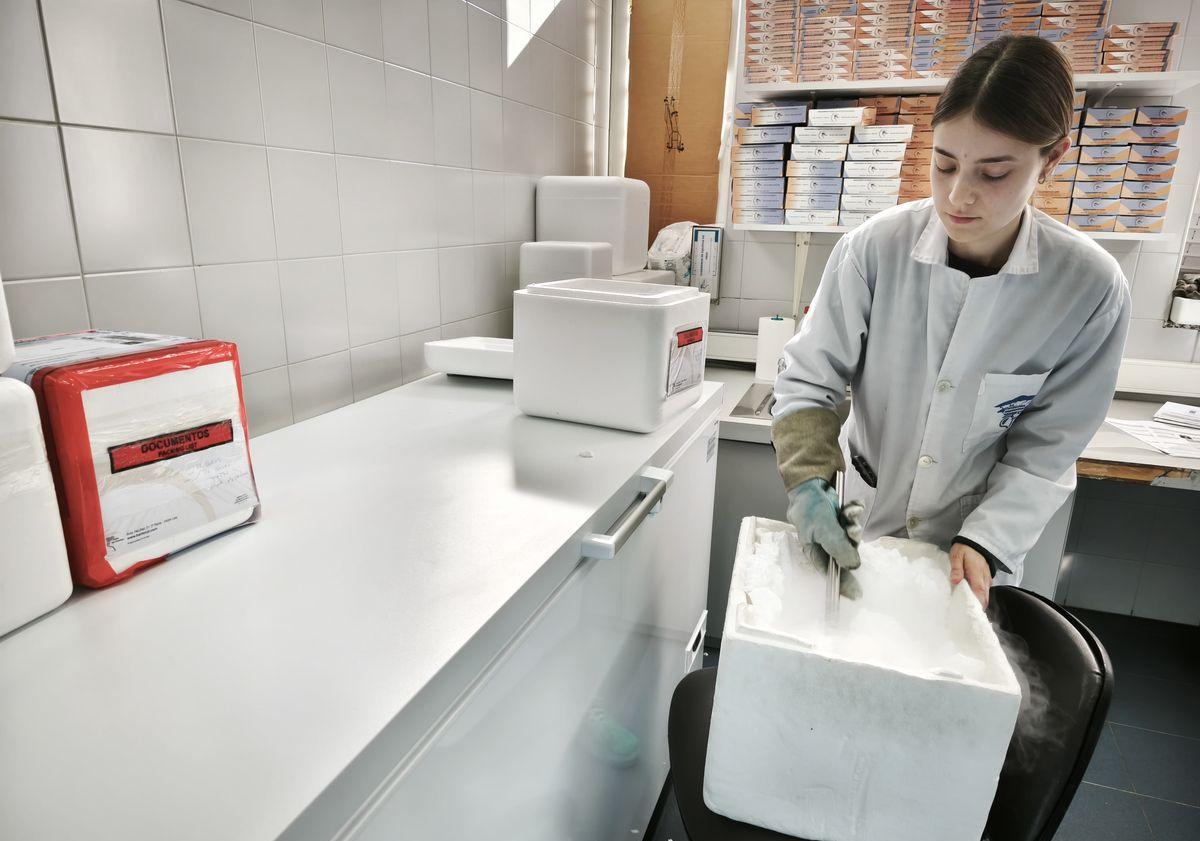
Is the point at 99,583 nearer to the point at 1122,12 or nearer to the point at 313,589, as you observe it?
the point at 313,589

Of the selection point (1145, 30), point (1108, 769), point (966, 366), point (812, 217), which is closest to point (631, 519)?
point (966, 366)

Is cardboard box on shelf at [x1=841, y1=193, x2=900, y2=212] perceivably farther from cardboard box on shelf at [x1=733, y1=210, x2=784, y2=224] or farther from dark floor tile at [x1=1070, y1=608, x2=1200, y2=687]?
dark floor tile at [x1=1070, y1=608, x2=1200, y2=687]

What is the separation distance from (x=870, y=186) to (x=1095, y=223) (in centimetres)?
65

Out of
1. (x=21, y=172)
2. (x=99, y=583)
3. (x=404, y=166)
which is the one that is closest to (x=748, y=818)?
(x=99, y=583)

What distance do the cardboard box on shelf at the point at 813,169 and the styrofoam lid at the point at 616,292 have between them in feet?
3.54

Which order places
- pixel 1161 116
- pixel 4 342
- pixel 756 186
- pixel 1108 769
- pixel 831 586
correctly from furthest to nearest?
pixel 756 186, pixel 1161 116, pixel 1108 769, pixel 831 586, pixel 4 342

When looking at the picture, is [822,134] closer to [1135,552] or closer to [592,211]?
[592,211]

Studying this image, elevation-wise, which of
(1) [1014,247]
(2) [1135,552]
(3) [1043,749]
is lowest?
(2) [1135,552]

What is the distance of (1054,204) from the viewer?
6.81ft

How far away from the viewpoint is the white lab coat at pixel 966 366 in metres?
1.15

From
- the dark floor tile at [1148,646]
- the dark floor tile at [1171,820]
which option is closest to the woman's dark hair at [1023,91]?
the dark floor tile at [1171,820]

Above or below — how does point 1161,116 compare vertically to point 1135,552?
above

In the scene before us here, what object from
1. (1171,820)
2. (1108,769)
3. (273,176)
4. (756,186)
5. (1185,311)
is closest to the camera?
(273,176)

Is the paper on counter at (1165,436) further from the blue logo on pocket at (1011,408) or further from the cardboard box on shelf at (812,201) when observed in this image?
the cardboard box on shelf at (812,201)
